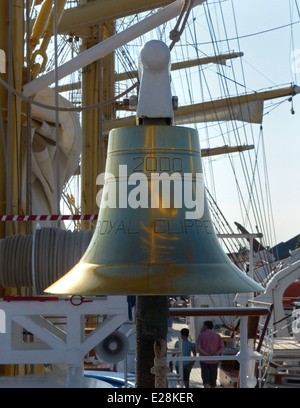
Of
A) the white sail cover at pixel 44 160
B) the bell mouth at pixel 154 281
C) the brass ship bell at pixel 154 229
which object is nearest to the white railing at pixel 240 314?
the brass ship bell at pixel 154 229

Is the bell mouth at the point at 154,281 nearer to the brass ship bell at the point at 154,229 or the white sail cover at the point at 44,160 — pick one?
the brass ship bell at the point at 154,229

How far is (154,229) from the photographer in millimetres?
2637

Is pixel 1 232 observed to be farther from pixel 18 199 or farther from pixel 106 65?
pixel 106 65

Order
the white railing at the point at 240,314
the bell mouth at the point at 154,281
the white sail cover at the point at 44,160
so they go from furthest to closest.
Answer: the white sail cover at the point at 44,160
the white railing at the point at 240,314
the bell mouth at the point at 154,281

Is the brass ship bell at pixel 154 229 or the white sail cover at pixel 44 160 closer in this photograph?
the brass ship bell at pixel 154 229

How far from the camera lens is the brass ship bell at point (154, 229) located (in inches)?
98.1

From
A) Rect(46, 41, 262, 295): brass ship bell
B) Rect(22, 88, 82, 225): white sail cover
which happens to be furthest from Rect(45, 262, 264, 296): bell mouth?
Rect(22, 88, 82, 225): white sail cover

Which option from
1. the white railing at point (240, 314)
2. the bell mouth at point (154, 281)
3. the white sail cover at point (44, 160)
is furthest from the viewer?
the white sail cover at point (44, 160)

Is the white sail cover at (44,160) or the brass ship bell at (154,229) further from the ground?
the white sail cover at (44,160)

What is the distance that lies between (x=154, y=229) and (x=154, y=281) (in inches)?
9.8

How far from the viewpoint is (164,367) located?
8.61 feet

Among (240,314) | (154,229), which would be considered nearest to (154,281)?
(154,229)

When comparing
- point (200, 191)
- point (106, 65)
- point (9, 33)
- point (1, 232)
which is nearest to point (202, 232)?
point (200, 191)

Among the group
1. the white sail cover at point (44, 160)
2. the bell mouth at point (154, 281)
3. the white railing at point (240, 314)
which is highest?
the white sail cover at point (44, 160)
